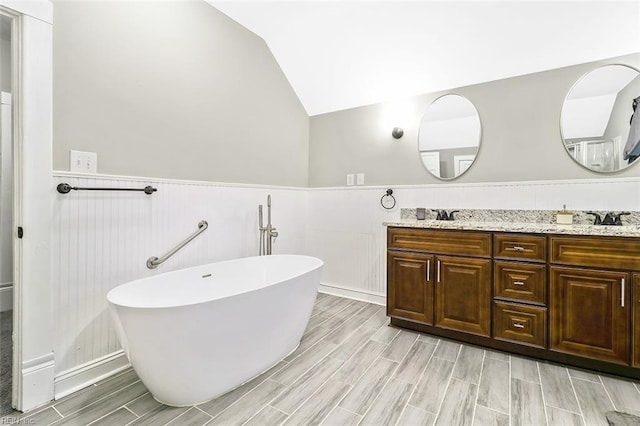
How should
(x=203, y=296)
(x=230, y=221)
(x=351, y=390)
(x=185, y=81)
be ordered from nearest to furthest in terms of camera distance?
(x=351, y=390) < (x=203, y=296) < (x=185, y=81) < (x=230, y=221)

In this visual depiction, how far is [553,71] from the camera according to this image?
2275 mm

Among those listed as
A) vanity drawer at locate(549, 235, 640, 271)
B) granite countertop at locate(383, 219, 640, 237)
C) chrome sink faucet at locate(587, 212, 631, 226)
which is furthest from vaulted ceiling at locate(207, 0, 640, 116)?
vanity drawer at locate(549, 235, 640, 271)

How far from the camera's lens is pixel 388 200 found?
118 inches

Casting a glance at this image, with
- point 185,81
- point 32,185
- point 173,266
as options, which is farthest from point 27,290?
point 185,81

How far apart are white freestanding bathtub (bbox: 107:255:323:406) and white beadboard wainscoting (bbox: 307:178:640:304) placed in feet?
4.00

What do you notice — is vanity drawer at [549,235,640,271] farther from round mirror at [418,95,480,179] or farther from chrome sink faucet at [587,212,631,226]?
round mirror at [418,95,480,179]

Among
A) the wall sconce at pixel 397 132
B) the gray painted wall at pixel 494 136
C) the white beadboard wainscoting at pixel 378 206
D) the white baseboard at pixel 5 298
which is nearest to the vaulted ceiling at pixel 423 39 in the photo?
the gray painted wall at pixel 494 136

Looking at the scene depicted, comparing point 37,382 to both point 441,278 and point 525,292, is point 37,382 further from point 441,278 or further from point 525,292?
point 525,292

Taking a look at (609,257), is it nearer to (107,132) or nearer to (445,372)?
(445,372)

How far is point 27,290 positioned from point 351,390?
1.75 metres

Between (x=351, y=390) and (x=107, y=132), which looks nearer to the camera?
(x=351, y=390)

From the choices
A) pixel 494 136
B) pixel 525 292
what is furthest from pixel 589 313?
pixel 494 136

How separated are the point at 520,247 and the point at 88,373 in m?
2.79

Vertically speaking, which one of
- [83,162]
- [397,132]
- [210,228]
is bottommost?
[210,228]
